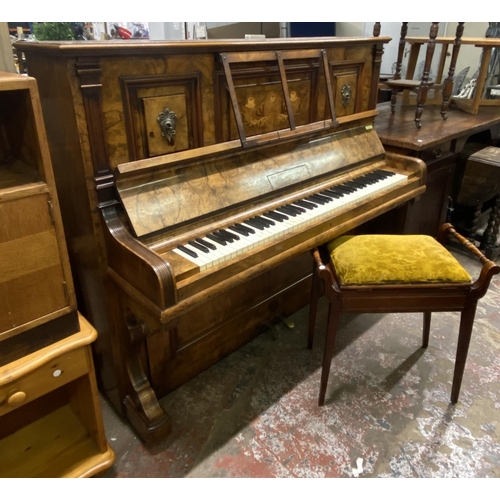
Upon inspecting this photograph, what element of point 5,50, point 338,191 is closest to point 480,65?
point 338,191

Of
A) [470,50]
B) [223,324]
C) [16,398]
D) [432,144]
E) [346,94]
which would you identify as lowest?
[223,324]

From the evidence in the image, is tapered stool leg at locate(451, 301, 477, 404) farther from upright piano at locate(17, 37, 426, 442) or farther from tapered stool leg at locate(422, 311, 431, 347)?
upright piano at locate(17, 37, 426, 442)

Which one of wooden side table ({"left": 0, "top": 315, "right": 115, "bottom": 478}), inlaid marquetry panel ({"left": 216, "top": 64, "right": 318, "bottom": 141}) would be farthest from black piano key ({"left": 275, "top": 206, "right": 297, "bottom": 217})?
wooden side table ({"left": 0, "top": 315, "right": 115, "bottom": 478})

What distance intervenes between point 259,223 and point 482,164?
2007 millimetres

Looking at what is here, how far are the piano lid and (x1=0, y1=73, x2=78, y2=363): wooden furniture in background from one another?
295 millimetres

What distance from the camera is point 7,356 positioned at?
125 cm

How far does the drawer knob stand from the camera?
1.25 meters

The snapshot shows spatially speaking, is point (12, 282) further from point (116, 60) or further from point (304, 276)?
point (304, 276)

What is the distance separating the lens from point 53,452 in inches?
62.7

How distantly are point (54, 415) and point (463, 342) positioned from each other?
5.56 feet

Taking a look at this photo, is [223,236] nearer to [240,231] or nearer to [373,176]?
[240,231]

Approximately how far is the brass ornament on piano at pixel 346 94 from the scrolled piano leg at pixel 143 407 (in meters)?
1.48

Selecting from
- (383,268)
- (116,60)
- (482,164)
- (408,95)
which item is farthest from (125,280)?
(408,95)

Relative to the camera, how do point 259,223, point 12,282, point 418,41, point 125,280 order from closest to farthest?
point 12,282 < point 125,280 < point 259,223 < point 418,41
